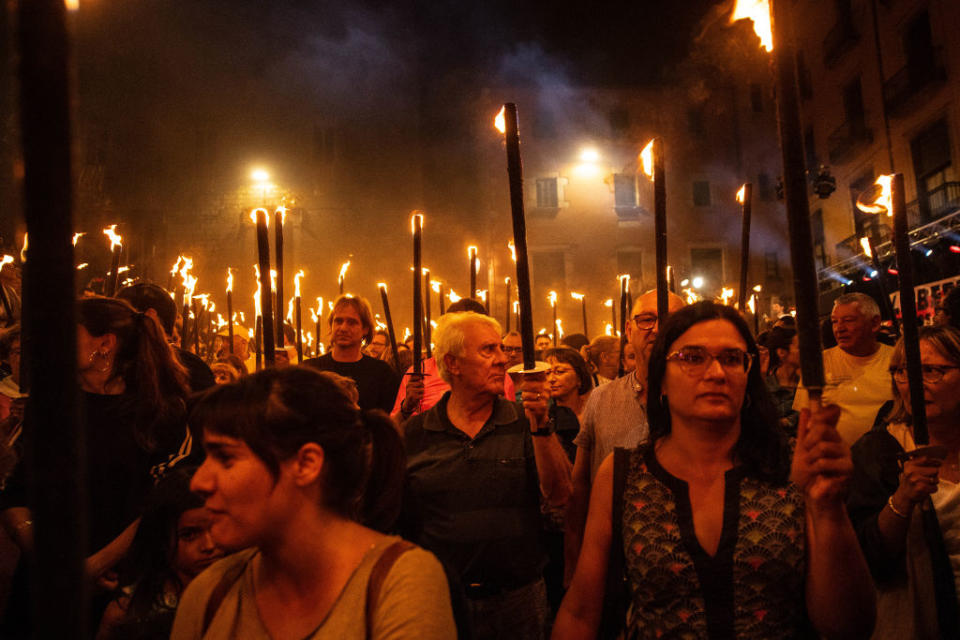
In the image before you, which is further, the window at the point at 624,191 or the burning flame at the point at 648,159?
the window at the point at 624,191

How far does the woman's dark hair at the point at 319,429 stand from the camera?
1873mm

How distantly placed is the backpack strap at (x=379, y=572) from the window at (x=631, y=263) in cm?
3218

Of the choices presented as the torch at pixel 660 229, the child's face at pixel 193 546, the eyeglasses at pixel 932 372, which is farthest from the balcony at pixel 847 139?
the child's face at pixel 193 546

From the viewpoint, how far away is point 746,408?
2.49 metres

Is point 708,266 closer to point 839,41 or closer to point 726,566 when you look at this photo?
point 839,41

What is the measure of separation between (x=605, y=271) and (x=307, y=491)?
32.0m

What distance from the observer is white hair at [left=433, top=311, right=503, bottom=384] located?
3.62 metres

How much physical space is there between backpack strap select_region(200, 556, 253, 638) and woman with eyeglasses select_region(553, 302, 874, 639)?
43.7 inches

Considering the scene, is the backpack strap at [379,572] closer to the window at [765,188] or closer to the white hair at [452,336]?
the white hair at [452,336]

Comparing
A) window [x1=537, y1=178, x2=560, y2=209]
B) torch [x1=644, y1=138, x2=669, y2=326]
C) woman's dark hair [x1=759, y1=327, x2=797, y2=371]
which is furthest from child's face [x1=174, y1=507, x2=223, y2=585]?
window [x1=537, y1=178, x2=560, y2=209]

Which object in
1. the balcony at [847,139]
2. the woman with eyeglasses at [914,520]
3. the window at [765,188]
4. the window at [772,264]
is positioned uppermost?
the window at [765,188]

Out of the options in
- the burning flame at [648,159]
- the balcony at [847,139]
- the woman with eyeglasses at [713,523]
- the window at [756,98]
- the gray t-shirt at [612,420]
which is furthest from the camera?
the window at [756,98]

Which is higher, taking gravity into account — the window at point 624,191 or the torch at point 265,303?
the window at point 624,191

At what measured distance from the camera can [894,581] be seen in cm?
277
